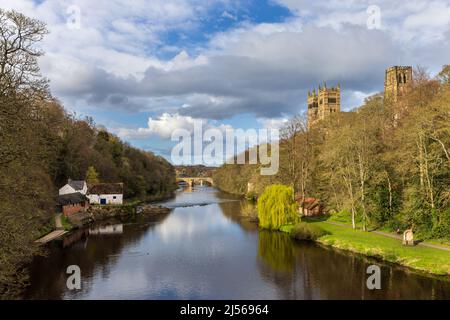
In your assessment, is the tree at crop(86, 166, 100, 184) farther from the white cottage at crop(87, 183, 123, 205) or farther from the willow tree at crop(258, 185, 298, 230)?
the willow tree at crop(258, 185, 298, 230)

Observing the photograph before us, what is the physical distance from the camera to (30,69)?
19.5 metres

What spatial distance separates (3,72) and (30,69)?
1.22 m

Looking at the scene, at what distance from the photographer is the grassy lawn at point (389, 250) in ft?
83.8

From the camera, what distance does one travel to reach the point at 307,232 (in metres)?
38.2

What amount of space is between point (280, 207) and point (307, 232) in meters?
5.96

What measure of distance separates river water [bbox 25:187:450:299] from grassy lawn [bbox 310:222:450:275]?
41.8 inches

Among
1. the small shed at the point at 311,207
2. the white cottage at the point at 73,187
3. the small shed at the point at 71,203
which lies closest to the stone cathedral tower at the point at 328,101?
the small shed at the point at 311,207

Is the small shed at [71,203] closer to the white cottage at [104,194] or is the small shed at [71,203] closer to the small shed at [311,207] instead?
the white cottage at [104,194]

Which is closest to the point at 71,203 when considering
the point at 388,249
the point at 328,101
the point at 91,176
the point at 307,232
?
the point at 91,176

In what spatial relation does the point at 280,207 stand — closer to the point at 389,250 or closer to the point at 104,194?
the point at 389,250

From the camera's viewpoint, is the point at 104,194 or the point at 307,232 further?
the point at 104,194
